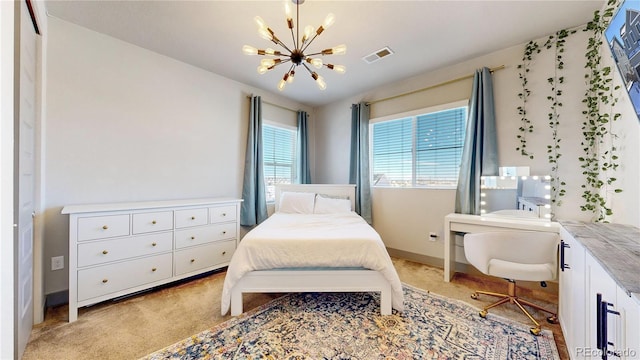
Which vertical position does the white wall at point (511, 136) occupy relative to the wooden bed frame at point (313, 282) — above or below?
above

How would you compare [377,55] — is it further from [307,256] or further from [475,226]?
[307,256]

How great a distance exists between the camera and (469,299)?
2244 millimetres

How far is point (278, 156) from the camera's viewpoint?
4.15 meters

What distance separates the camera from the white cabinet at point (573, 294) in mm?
1221

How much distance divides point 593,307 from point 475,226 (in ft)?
4.94

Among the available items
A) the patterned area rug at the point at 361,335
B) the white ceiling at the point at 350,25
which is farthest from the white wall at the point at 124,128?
Answer: the patterned area rug at the point at 361,335

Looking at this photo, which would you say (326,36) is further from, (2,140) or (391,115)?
(2,140)

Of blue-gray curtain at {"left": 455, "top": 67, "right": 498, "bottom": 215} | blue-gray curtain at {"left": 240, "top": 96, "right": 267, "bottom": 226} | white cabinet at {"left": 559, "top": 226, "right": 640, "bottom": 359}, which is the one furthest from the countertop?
blue-gray curtain at {"left": 240, "top": 96, "right": 267, "bottom": 226}

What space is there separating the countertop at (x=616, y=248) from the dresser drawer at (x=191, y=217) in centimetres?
299

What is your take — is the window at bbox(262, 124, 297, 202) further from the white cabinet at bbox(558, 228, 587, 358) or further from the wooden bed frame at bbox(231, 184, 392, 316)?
the white cabinet at bbox(558, 228, 587, 358)

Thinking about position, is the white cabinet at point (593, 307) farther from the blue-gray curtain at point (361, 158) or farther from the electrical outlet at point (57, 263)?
the electrical outlet at point (57, 263)

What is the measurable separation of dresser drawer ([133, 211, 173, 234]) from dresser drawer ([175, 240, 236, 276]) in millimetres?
338

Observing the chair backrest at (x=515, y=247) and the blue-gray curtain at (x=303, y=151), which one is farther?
the blue-gray curtain at (x=303, y=151)

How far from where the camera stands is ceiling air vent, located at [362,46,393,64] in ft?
8.66
